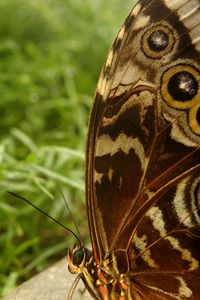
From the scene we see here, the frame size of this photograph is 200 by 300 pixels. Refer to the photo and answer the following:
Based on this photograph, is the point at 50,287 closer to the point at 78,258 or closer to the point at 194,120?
the point at 78,258

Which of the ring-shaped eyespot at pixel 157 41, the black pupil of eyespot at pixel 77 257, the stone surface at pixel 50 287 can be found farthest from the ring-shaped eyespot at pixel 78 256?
the ring-shaped eyespot at pixel 157 41

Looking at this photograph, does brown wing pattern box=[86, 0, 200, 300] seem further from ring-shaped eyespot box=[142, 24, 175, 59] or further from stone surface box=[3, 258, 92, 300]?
stone surface box=[3, 258, 92, 300]

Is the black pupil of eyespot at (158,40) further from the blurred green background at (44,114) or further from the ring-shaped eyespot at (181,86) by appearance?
the blurred green background at (44,114)

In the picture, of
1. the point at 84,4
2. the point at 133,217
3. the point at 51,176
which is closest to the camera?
the point at 133,217

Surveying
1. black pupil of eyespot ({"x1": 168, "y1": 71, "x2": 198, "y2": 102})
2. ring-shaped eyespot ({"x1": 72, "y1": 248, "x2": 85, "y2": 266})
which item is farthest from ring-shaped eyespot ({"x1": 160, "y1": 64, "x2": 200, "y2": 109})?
ring-shaped eyespot ({"x1": 72, "y1": 248, "x2": 85, "y2": 266})

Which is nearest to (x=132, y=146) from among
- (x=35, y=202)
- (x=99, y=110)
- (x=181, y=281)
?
(x=99, y=110)

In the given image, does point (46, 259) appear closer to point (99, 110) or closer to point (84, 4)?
point (99, 110)
